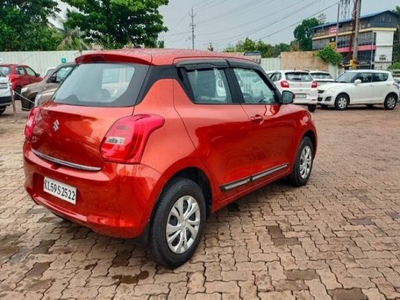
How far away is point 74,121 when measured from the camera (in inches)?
110

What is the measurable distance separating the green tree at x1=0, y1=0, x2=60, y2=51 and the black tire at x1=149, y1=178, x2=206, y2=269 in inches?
988

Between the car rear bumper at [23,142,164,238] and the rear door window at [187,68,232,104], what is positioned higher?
the rear door window at [187,68,232,104]

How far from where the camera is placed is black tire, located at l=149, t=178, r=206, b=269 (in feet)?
9.13

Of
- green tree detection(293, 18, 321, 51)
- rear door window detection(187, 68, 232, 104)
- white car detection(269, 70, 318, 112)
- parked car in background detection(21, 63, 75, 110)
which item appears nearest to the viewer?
rear door window detection(187, 68, 232, 104)

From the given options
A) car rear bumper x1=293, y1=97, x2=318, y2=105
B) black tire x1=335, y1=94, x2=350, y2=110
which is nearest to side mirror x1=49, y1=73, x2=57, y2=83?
car rear bumper x1=293, y1=97, x2=318, y2=105

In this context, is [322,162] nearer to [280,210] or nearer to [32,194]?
[280,210]

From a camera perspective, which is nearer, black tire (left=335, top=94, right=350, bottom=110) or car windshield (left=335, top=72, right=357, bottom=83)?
black tire (left=335, top=94, right=350, bottom=110)

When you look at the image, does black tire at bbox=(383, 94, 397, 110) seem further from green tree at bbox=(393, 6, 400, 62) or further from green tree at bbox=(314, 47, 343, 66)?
green tree at bbox=(393, 6, 400, 62)

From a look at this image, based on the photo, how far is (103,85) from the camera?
305cm

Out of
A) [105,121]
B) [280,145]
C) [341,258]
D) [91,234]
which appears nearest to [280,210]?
[280,145]

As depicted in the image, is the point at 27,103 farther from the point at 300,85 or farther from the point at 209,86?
the point at 209,86

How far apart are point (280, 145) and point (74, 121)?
94.3 inches

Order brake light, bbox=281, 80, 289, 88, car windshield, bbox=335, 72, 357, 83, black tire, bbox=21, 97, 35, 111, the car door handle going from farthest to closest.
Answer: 1. car windshield, bbox=335, 72, 357, 83
2. brake light, bbox=281, 80, 289, 88
3. black tire, bbox=21, 97, 35, 111
4. the car door handle

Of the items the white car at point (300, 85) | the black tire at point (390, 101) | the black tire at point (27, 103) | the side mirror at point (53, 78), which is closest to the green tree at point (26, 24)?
the black tire at point (27, 103)
